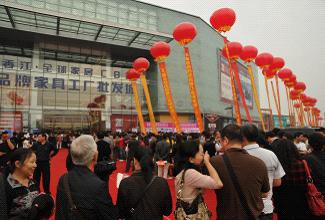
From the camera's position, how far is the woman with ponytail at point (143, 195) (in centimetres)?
216

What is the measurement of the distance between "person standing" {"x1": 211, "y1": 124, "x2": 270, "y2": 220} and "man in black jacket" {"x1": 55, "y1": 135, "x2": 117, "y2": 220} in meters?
0.90

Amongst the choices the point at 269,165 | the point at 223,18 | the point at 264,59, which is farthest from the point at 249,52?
the point at 269,165

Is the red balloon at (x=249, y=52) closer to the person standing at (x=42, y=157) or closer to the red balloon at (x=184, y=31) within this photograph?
the red balloon at (x=184, y=31)

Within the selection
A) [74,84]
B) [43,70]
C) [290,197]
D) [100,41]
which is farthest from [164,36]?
[290,197]

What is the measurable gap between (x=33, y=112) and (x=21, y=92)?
6.83 ft

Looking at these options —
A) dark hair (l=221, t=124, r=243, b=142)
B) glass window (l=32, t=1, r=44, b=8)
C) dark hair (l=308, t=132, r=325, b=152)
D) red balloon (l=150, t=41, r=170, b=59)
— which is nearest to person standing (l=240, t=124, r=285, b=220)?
dark hair (l=221, t=124, r=243, b=142)

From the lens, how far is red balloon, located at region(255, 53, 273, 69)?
12.8 m

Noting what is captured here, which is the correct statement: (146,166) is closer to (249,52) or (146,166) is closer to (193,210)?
(193,210)

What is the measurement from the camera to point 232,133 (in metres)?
2.28

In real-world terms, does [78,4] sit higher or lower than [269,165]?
higher

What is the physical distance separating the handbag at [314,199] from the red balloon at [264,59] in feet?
36.0

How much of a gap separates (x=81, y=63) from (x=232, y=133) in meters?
26.7

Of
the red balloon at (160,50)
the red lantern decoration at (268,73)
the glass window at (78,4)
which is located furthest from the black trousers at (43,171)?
the glass window at (78,4)

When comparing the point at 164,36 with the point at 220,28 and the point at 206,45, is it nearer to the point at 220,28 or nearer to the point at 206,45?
the point at 206,45
